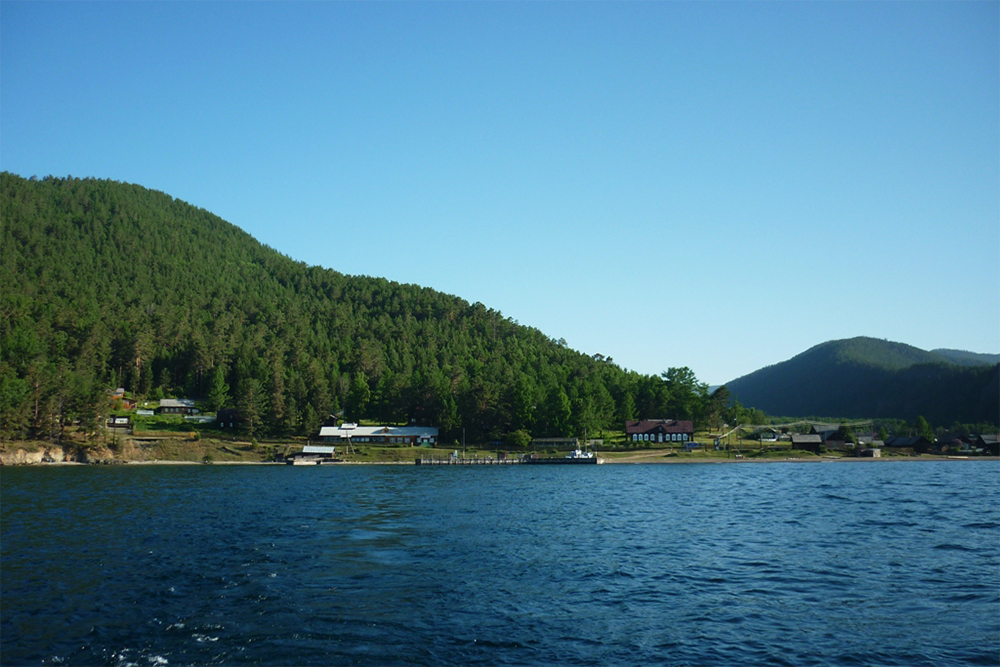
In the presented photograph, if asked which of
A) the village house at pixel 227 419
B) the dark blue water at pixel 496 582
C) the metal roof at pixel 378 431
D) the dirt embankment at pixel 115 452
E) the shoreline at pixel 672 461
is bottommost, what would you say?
the shoreline at pixel 672 461

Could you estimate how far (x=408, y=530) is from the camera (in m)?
38.2

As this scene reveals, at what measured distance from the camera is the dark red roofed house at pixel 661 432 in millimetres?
136375

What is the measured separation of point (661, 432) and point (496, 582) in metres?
116

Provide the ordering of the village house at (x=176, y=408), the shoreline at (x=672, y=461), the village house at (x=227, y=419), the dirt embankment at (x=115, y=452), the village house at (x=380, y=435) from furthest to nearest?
the village house at (x=176, y=408), the village house at (x=227, y=419), the village house at (x=380, y=435), the shoreline at (x=672, y=461), the dirt embankment at (x=115, y=452)

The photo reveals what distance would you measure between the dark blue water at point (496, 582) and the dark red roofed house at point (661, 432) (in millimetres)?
84100

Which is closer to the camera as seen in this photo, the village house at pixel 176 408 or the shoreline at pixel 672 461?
the shoreline at pixel 672 461

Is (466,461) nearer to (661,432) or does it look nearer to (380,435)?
(380,435)

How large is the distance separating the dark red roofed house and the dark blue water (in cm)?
8410

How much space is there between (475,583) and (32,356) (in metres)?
117

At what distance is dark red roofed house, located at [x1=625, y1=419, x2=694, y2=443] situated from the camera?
447ft

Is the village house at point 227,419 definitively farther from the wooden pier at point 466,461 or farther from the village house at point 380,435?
the wooden pier at point 466,461

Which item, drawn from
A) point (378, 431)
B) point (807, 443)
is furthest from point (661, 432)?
point (378, 431)

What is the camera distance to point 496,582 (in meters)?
26.3

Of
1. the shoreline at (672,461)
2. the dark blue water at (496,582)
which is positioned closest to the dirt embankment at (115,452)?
the shoreline at (672,461)
